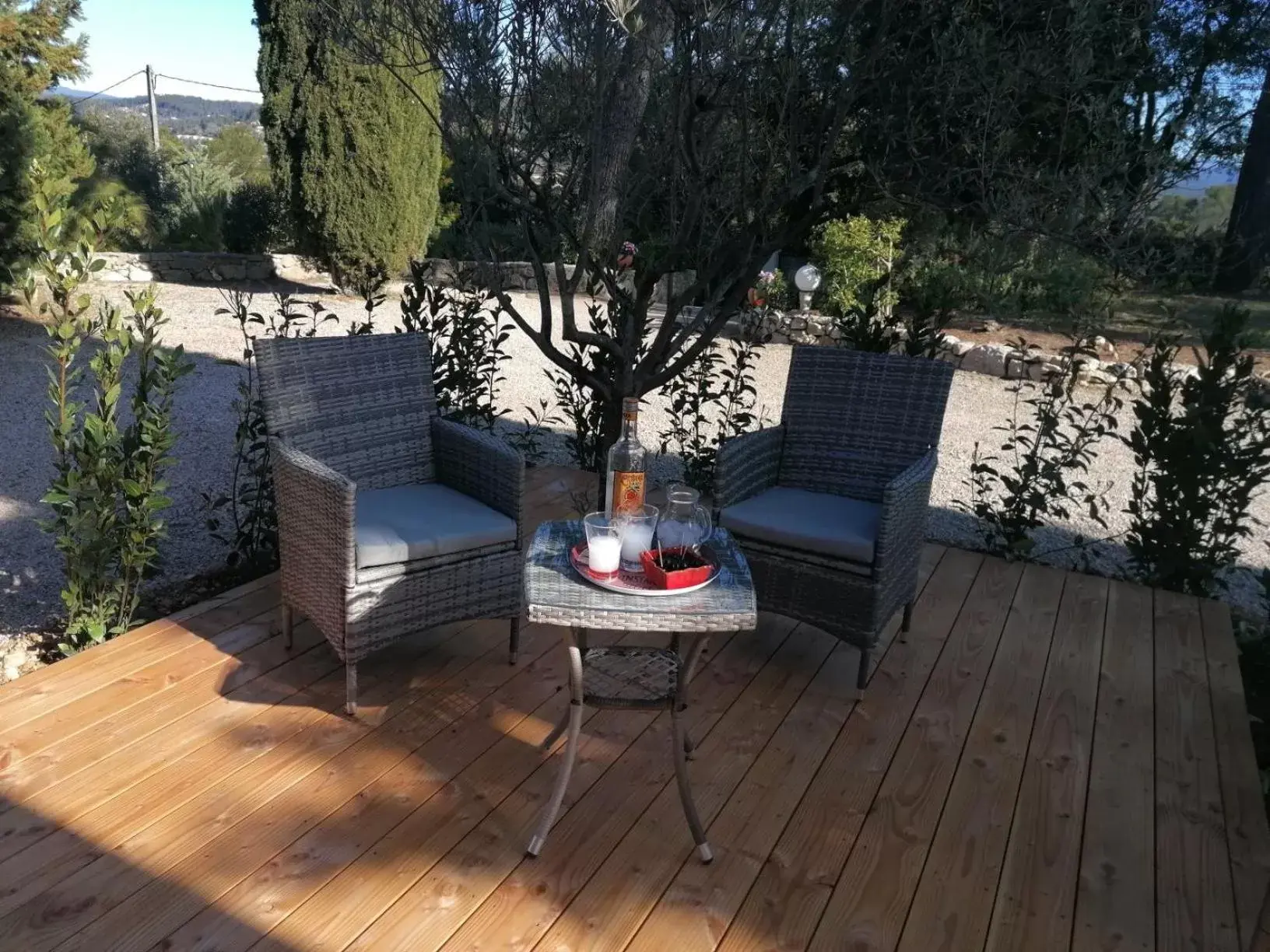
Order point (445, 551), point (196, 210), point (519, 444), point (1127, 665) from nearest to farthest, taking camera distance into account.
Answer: point (445, 551) → point (1127, 665) → point (519, 444) → point (196, 210)

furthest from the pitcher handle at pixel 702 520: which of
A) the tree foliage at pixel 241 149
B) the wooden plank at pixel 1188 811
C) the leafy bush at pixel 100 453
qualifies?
the tree foliage at pixel 241 149

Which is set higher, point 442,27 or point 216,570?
point 442,27

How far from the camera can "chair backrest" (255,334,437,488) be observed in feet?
8.83

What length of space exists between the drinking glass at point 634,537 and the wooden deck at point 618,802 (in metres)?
0.54

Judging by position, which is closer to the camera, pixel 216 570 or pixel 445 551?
pixel 445 551

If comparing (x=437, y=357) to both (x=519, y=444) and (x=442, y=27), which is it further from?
(x=442, y=27)

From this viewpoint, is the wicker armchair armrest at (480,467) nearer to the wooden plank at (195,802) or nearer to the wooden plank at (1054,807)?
the wooden plank at (195,802)

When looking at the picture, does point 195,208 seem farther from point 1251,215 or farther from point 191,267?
point 1251,215

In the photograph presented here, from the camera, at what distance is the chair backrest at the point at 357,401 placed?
8.83 feet

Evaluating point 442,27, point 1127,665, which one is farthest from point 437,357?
point 1127,665

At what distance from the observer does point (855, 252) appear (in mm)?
8898

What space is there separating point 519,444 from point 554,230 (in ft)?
5.27

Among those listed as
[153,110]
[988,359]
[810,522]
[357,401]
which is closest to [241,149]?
[153,110]

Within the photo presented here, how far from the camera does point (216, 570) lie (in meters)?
3.44
